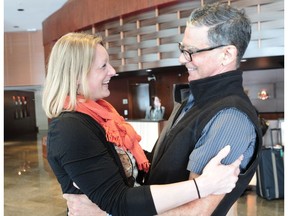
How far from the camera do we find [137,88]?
8508 mm

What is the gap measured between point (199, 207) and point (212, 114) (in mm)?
320

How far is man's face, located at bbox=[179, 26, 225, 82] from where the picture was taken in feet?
3.68

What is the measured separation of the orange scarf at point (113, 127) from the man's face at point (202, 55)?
395 mm

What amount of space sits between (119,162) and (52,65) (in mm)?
496

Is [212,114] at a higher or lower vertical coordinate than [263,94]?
higher

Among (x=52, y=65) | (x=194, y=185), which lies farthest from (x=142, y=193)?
(x=52, y=65)

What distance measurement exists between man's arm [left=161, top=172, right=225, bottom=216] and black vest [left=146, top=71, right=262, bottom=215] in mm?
45

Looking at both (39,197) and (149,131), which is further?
(149,131)

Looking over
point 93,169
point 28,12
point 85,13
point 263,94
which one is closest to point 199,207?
point 93,169

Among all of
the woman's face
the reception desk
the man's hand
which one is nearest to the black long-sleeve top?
the man's hand

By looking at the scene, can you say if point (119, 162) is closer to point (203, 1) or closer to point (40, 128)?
point (203, 1)

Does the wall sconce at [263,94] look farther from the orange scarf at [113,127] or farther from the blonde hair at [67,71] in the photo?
the blonde hair at [67,71]

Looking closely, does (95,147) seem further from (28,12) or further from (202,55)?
(28,12)

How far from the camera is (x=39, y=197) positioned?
4707 mm
